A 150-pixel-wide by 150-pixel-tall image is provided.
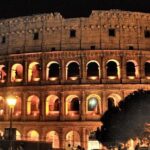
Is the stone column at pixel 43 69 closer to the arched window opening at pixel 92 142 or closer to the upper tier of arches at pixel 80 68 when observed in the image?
the upper tier of arches at pixel 80 68

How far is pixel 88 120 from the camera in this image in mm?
31188

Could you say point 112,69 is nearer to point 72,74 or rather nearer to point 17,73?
point 72,74

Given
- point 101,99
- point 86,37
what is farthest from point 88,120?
point 86,37

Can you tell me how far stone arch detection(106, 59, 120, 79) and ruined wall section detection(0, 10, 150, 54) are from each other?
1363mm

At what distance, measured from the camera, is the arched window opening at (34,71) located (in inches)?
1315

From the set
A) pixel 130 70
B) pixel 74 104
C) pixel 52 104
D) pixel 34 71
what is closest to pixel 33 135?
pixel 52 104

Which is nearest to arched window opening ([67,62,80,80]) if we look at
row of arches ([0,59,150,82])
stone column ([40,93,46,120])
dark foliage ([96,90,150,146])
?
row of arches ([0,59,150,82])

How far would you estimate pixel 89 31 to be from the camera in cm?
3256

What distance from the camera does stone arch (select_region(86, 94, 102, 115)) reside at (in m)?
31.7

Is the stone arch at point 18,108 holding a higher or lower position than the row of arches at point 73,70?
lower

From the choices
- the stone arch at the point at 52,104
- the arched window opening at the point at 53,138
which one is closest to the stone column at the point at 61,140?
the arched window opening at the point at 53,138

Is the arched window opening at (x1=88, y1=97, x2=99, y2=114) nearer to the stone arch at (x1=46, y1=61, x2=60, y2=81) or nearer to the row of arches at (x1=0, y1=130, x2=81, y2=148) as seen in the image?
the row of arches at (x1=0, y1=130, x2=81, y2=148)

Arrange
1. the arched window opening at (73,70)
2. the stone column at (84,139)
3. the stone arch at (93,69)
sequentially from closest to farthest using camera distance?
1. the stone column at (84,139)
2. the stone arch at (93,69)
3. the arched window opening at (73,70)

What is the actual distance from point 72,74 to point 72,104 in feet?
8.56
